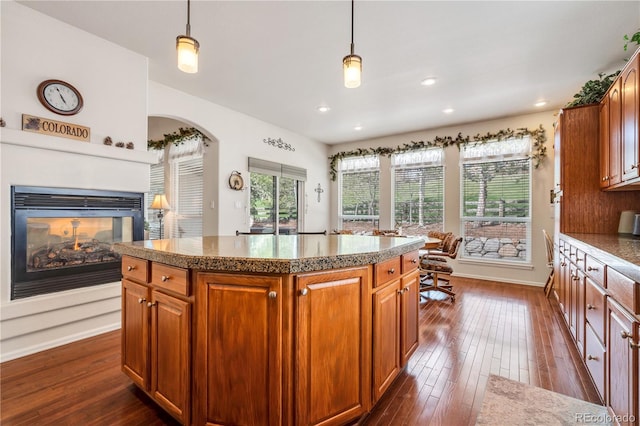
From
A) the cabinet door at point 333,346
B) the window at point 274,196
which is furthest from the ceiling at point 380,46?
the cabinet door at point 333,346

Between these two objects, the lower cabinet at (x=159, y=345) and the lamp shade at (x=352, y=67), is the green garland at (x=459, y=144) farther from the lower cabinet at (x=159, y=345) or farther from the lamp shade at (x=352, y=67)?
the lower cabinet at (x=159, y=345)

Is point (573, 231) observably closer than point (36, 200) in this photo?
No

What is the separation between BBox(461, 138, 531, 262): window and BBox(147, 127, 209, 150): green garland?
4.75 m

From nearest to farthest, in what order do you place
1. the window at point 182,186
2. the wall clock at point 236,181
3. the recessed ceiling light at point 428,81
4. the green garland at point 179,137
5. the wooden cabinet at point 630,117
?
the wooden cabinet at point 630,117 < the recessed ceiling light at point 428,81 < the wall clock at point 236,181 < the green garland at point 179,137 < the window at point 182,186

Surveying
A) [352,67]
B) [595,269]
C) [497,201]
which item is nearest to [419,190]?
[497,201]

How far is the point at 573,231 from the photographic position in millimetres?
3047

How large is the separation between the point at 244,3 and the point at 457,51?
214 centimetres

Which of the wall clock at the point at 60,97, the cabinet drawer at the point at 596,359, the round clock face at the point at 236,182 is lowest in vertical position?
the cabinet drawer at the point at 596,359

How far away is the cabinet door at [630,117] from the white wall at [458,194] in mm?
2683

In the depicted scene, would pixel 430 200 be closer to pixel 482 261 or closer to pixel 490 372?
pixel 482 261

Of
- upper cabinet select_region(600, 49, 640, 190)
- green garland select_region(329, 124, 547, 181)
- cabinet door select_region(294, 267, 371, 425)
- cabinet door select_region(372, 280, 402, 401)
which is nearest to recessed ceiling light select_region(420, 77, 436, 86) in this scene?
upper cabinet select_region(600, 49, 640, 190)

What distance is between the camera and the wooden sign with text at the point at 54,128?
2.46 metres

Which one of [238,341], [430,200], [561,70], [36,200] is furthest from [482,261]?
[36,200]

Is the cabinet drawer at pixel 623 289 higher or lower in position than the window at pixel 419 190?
lower
